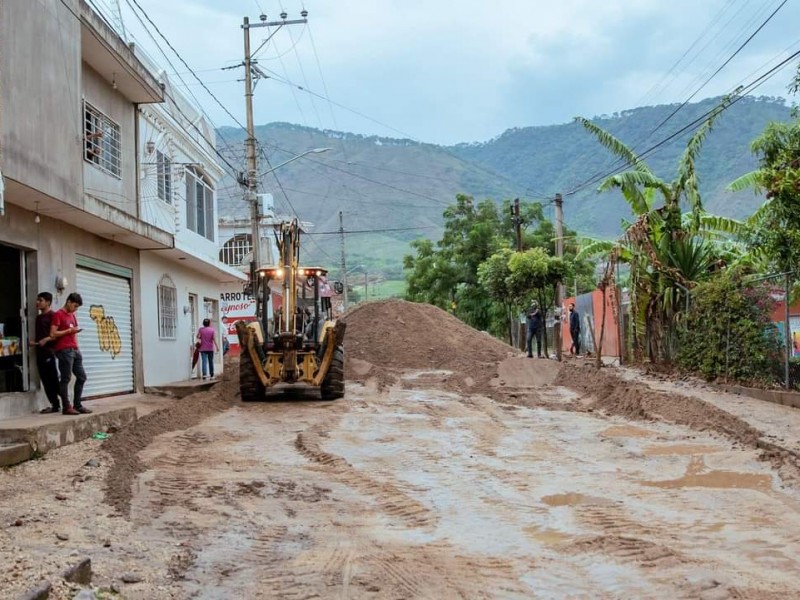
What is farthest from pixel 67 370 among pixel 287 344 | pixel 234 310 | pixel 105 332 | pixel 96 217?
pixel 234 310

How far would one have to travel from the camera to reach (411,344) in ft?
87.5

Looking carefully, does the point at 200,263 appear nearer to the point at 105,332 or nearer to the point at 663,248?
the point at 105,332

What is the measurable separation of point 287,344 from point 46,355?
5165 millimetres

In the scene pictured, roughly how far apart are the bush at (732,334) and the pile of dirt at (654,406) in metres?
1.48

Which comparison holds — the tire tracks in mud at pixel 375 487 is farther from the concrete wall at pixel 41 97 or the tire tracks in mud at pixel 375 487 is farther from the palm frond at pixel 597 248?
the palm frond at pixel 597 248

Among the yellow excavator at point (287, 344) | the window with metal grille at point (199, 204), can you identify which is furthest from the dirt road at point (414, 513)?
the window with metal grille at point (199, 204)

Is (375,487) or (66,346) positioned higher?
(66,346)

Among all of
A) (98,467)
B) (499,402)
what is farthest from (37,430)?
(499,402)

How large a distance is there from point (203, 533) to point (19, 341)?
7.28 meters

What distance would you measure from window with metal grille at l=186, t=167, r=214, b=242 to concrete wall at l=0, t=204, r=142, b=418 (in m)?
5.93

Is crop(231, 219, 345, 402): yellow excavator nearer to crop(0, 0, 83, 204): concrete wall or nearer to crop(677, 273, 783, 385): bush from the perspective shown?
crop(0, 0, 83, 204): concrete wall

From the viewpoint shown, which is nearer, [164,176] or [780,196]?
[780,196]

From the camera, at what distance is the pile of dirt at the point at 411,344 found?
22706 mm

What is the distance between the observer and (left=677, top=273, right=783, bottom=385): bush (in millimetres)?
13242
